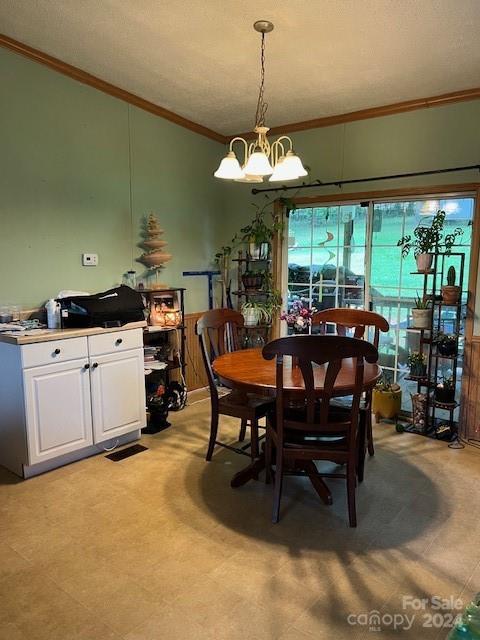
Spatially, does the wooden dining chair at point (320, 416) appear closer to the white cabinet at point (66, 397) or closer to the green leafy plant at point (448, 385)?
the white cabinet at point (66, 397)

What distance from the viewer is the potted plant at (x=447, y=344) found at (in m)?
3.39

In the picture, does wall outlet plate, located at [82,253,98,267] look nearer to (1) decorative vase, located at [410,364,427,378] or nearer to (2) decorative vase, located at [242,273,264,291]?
(2) decorative vase, located at [242,273,264,291]

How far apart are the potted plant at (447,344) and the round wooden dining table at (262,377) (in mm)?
946

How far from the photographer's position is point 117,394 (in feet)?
10.4

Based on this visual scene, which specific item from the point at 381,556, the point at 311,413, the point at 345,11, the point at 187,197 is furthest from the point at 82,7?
the point at 381,556

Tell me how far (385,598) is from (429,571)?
0.30 metres

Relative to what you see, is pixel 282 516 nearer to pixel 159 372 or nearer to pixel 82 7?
pixel 159 372

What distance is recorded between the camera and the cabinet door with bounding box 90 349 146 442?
9.99 ft

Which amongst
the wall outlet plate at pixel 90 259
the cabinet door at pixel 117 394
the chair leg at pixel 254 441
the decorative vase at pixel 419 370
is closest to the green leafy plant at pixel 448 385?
the decorative vase at pixel 419 370

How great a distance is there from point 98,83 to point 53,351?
6.98 feet

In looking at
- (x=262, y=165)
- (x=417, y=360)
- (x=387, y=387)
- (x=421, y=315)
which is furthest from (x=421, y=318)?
(x=262, y=165)

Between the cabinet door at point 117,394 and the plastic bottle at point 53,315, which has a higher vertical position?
the plastic bottle at point 53,315

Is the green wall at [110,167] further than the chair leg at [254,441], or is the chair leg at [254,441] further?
the green wall at [110,167]

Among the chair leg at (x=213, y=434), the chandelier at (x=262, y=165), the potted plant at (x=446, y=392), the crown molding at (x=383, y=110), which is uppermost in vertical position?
the crown molding at (x=383, y=110)
